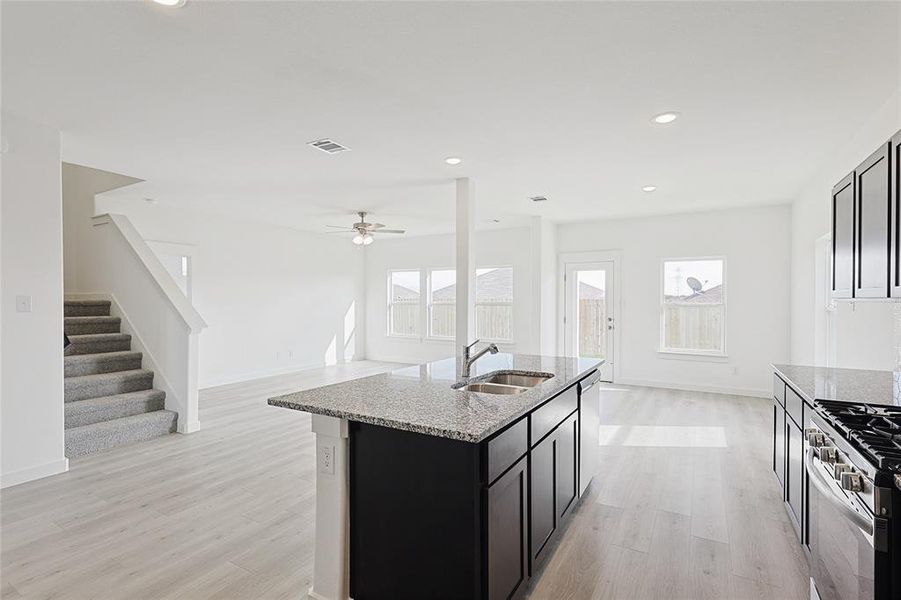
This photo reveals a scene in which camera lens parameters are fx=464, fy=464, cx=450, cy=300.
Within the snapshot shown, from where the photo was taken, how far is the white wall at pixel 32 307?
10.5 feet

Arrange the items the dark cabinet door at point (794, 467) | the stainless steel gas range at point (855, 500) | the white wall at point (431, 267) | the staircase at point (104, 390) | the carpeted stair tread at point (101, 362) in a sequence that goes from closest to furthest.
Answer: the stainless steel gas range at point (855, 500) < the dark cabinet door at point (794, 467) < the staircase at point (104, 390) < the carpeted stair tread at point (101, 362) < the white wall at point (431, 267)

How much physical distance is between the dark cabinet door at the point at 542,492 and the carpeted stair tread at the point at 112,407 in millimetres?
4048

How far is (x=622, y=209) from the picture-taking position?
632 cm

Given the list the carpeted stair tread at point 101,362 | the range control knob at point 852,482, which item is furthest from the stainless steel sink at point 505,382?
the carpeted stair tread at point 101,362

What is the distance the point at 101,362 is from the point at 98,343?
328 millimetres

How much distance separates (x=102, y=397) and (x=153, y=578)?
2952mm

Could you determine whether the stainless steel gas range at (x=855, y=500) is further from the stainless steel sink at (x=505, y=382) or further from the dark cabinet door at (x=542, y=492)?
the stainless steel sink at (x=505, y=382)

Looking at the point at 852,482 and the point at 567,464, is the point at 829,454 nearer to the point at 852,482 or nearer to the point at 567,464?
the point at 852,482

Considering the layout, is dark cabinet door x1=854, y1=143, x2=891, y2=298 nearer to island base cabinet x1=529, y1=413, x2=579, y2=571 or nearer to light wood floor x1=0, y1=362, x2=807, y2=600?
light wood floor x1=0, y1=362, x2=807, y2=600

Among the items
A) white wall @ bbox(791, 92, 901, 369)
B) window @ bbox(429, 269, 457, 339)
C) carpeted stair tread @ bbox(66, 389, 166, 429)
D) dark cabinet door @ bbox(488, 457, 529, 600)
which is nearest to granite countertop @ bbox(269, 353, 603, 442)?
dark cabinet door @ bbox(488, 457, 529, 600)

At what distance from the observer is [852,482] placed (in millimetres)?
1427

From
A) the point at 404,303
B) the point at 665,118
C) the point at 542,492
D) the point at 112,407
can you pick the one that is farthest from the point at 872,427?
the point at 404,303

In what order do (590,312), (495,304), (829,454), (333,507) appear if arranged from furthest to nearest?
(495,304)
(590,312)
(333,507)
(829,454)

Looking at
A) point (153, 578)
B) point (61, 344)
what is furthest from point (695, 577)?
point (61, 344)
